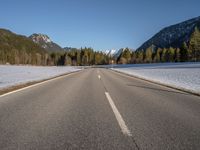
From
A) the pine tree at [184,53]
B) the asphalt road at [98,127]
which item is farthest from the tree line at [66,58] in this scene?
the asphalt road at [98,127]

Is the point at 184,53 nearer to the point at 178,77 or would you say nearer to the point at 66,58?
the point at 178,77

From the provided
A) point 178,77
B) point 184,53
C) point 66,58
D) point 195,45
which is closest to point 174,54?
point 184,53

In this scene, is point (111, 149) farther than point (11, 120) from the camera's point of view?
No

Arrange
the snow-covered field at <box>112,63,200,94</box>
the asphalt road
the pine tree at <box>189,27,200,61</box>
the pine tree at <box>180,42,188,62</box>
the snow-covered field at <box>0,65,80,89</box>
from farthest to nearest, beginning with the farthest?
the pine tree at <box>180,42,188,62</box>
the pine tree at <box>189,27,200,61</box>
the snow-covered field at <box>0,65,80,89</box>
the snow-covered field at <box>112,63,200,94</box>
the asphalt road

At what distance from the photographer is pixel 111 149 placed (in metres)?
4.31

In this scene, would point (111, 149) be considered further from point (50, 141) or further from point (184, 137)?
point (184, 137)

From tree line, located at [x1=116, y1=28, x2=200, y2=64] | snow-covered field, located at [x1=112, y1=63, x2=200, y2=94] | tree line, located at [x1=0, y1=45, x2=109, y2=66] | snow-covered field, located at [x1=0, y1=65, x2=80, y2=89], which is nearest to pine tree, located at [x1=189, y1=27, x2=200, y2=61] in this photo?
tree line, located at [x1=116, y1=28, x2=200, y2=64]

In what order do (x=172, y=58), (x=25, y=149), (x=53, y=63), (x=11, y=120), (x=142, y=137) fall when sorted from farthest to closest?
(x=53, y=63) → (x=172, y=58) → (x=11, y=120) → (x=142, y=137) → (x=25, y=149)

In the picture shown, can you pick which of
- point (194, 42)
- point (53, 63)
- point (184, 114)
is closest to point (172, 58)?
point (194, 42)

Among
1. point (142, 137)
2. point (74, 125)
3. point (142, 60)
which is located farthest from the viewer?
point (142, 60)

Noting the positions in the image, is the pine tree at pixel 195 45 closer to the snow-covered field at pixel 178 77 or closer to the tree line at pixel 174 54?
the tree line at pixel 174 54

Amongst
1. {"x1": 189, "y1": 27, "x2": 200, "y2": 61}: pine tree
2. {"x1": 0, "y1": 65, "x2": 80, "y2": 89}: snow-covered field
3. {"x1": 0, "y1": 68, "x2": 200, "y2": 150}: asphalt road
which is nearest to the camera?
{"x1": 0, "y1": 68, "x2": 200, "y2": 150}: asphalt road

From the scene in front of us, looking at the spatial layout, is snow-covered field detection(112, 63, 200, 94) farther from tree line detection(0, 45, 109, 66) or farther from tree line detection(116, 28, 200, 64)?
tree line detection(0, 45, 109, 66)

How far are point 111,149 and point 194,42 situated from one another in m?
95.6
